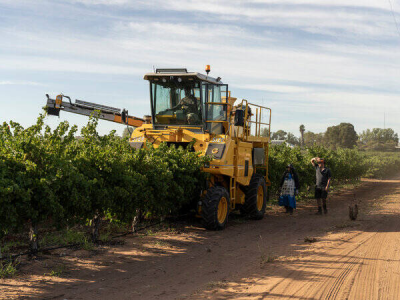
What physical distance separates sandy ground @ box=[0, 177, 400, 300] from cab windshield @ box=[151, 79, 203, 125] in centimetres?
300

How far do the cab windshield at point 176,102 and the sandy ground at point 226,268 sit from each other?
3003 mm

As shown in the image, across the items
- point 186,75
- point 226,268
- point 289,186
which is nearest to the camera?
point 226,268

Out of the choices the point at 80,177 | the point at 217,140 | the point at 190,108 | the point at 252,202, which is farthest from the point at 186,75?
the point at 80,177

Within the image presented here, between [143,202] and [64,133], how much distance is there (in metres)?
2.30

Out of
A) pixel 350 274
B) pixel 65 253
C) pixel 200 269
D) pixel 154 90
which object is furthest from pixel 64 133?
pixel 350 274

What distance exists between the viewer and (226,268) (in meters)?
7.35

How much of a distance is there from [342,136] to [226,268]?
9461cm

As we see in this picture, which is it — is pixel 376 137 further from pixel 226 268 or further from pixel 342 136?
pixel 226 268

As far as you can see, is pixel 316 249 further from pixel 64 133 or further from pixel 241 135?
pixel 64 133

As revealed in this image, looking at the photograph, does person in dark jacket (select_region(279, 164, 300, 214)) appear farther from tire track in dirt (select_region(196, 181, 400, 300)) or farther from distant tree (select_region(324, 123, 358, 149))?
distant tree (select_region(324, 123, 358, 149))

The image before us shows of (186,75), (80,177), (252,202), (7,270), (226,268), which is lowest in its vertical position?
(226,268)

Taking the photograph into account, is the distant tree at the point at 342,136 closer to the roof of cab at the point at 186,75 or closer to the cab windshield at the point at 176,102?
the roof of cab at the point at 186,75

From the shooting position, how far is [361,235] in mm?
10250

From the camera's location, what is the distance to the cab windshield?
1141 centimetres
